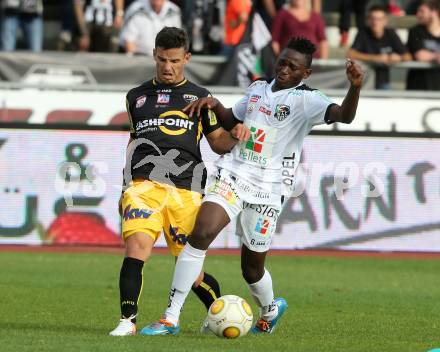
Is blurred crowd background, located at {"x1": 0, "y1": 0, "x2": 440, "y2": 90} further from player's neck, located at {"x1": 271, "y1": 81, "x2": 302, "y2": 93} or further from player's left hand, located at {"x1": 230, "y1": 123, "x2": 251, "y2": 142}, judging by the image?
player's left hand, located at {"x1": 230, "y1": 123, "x2": 251, "y2": 142}

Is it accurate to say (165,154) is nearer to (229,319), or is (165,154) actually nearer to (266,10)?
(229,319)

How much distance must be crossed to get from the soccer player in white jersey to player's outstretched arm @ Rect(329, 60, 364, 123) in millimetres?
40

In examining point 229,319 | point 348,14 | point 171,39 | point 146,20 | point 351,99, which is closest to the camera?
point 351,99

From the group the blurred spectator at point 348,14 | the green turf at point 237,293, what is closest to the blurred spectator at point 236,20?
the blurred spectator at point 348,14

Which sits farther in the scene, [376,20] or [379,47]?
[379,47]

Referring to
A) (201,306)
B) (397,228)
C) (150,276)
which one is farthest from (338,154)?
(201,306)

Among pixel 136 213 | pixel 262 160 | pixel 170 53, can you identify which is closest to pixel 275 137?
pixel 262 160

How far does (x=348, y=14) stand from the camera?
18984mm

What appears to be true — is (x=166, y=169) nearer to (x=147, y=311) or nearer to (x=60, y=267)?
(x=147, y=311)

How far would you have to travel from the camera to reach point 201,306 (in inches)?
413

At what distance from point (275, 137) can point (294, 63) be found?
0.55m

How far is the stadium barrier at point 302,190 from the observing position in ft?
48.9

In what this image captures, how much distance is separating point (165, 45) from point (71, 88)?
7.54 metres

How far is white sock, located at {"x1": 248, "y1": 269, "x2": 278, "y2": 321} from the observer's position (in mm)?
8547
